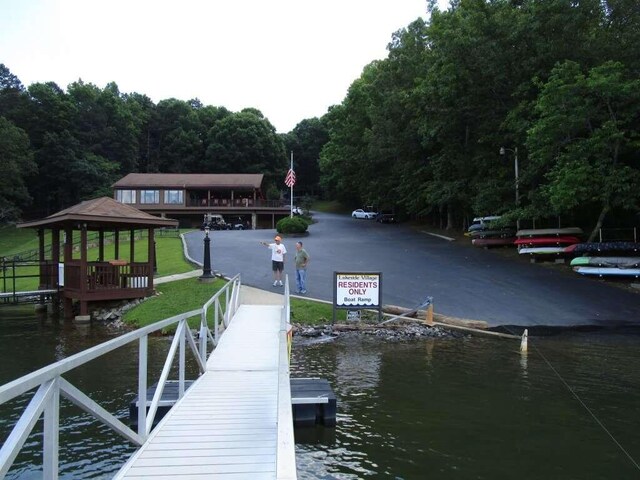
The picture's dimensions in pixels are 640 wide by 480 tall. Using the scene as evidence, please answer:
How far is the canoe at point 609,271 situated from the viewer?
20250mm

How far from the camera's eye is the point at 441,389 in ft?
31.7

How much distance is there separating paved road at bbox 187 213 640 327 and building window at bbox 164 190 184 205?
91.6 feet

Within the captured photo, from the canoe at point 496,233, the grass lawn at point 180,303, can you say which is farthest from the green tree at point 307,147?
the grass lawn at point 180,303

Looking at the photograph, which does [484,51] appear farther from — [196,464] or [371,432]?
[196,464]

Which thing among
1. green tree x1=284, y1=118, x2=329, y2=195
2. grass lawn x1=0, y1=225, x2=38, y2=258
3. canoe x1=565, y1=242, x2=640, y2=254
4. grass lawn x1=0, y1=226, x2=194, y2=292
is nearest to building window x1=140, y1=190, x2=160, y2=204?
grass lawn x1=0, y1=225, x2=38, y2=258

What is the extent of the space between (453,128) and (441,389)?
2614cm

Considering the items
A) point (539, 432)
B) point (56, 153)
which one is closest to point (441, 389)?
point (539, 432)

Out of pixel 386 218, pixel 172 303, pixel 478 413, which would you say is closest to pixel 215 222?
pixel 386 218

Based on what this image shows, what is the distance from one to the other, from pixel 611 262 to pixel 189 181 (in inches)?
1976

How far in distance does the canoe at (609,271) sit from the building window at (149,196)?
48397 mm

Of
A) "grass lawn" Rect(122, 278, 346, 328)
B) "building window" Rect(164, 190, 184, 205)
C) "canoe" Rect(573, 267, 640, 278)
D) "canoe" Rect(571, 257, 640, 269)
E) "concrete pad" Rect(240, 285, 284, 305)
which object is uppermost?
"building window" Rect(164, 190, 184, 205)

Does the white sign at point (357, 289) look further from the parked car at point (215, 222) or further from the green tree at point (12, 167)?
the green tree at point (12, 167)

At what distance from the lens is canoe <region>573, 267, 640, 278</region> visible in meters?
20.2

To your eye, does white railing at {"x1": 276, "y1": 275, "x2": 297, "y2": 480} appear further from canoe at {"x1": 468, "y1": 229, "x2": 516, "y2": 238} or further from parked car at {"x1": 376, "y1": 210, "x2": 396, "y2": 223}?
parked car at {"x1": 376, "y1": 210, "x2": 396, "y2": 223}
